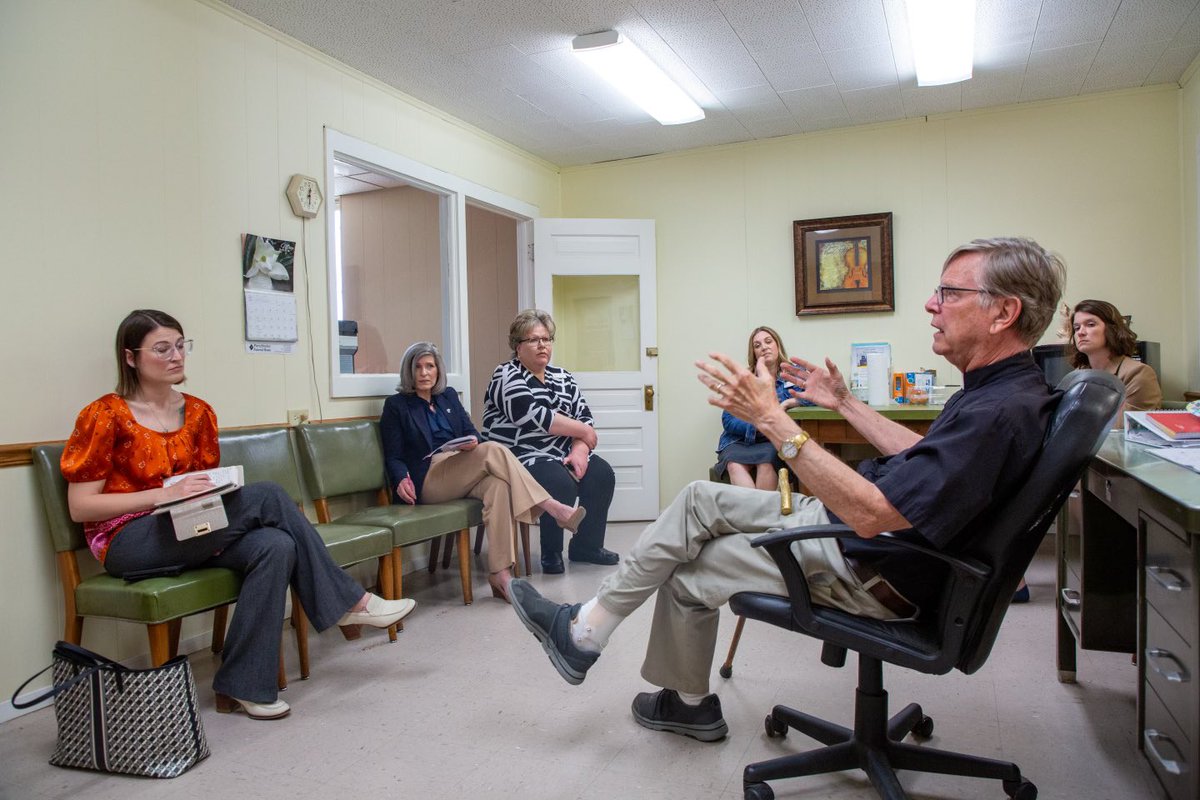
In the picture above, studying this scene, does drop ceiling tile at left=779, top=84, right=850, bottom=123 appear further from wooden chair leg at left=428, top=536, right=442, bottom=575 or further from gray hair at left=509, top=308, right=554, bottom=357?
wooden chair leg at left=428, top=536, right=442, bottom=575

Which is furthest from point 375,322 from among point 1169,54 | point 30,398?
point 1169,54

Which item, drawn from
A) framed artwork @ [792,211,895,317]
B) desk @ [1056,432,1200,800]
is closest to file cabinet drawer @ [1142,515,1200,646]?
desk @ [1056,432,1200,800]

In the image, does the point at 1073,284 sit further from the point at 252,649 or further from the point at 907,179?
the point at 252,649

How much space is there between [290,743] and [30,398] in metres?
1.33

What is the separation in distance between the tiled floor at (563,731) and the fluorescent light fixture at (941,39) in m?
2.49

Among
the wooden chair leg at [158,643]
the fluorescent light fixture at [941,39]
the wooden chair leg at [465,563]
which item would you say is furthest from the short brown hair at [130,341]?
the fluorescent light fixture at [941,39]

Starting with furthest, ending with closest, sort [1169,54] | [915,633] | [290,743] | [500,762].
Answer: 1. [1169,54]
2. [290,743]
3. [500,762]
4. [915,633]

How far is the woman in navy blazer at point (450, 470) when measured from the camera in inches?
137

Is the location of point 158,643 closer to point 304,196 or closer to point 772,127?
point 304,196

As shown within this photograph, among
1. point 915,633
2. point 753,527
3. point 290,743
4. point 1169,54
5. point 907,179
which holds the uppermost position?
point 1169,54

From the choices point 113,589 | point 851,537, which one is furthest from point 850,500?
point 113,589

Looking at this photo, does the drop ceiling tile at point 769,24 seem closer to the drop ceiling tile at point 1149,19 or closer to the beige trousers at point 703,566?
the drop ceiling tile at point 1149,19

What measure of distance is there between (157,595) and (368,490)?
1.47 m

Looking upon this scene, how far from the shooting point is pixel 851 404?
2.10 m
